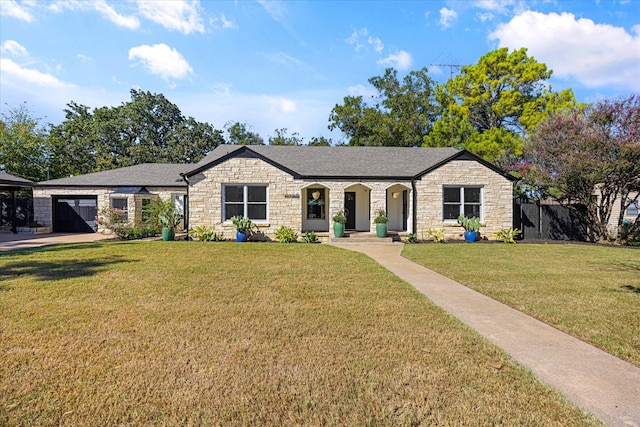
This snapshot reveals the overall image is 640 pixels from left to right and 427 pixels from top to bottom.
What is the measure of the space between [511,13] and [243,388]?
710 inches

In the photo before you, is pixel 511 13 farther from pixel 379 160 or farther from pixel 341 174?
Result: pixel 341 174

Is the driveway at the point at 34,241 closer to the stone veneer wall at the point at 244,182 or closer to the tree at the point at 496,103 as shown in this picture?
the stone veneer wall at the point at 244,182

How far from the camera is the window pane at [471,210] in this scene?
631 inches

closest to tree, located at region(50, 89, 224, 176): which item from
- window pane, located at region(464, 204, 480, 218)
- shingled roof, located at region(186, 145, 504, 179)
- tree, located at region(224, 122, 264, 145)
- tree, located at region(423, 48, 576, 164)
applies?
tree, located at region(224, 122, 264, 145)

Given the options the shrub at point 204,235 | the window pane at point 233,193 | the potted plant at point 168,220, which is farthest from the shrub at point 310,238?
the potted plant at point 168,220

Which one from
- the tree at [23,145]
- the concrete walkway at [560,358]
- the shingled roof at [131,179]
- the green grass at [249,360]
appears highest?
the tree at [23,145]

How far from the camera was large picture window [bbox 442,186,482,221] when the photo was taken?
15992 mm

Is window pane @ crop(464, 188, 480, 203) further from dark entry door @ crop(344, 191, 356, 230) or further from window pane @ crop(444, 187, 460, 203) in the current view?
dark entry door @ crop(344, 191, 356, 230)

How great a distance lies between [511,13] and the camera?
14.8 metres

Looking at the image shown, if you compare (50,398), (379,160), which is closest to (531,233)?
(379,160)

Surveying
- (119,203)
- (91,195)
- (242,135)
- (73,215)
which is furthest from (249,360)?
(242,135)

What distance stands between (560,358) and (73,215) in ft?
75.4

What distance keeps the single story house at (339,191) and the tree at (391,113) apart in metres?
10.6

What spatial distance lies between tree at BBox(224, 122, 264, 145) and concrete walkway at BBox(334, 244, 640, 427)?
109 ft
